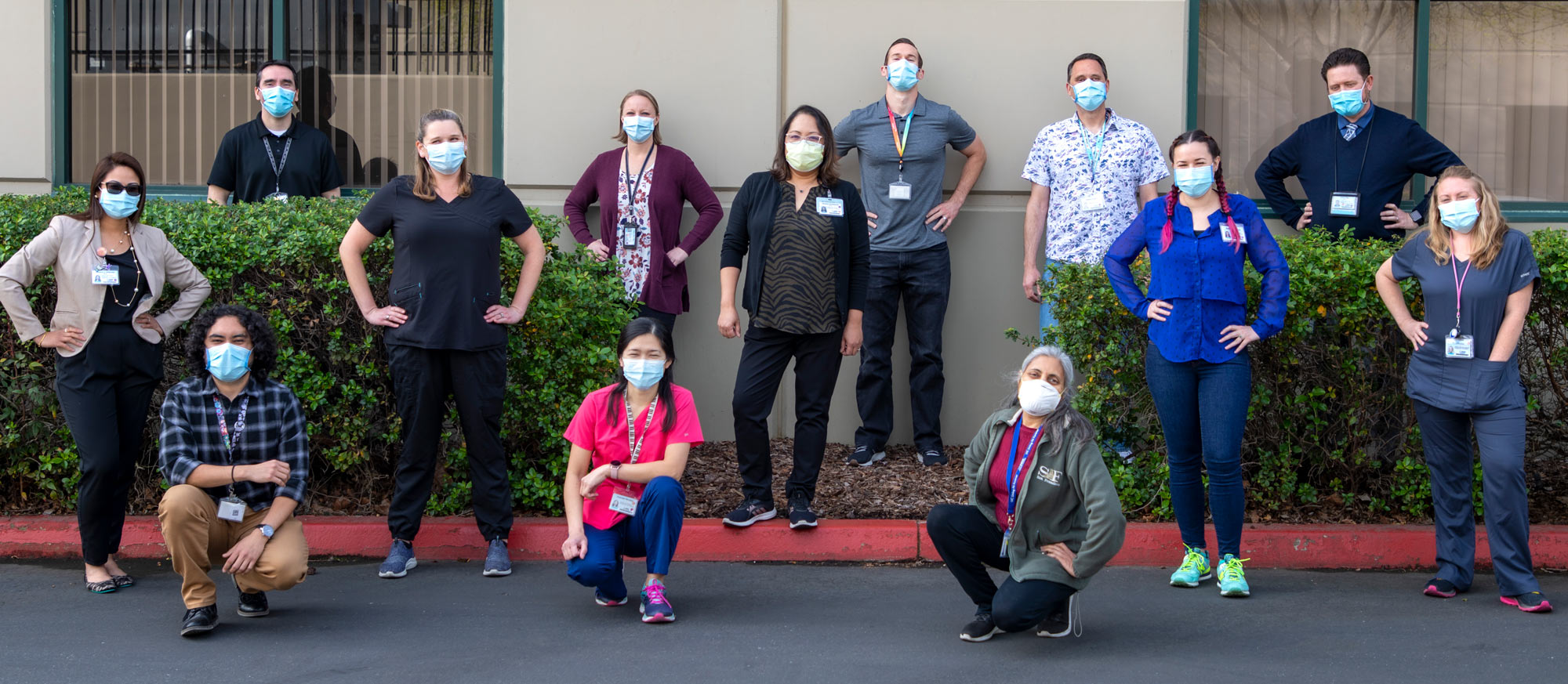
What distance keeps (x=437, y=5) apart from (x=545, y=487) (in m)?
3.68

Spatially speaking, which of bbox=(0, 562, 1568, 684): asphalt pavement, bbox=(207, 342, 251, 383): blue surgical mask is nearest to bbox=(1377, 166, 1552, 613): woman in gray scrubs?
bbox=(0, 562, 1568, 684): asphalt pavement

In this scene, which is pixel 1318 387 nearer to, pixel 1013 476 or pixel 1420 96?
pixel 1013 476

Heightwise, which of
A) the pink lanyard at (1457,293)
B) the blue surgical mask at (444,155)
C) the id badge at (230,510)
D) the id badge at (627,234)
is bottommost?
the id badge at (230,510)

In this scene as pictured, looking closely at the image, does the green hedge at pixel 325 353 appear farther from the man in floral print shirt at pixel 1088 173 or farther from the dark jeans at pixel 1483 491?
the dark jeans at pixel 1483 491

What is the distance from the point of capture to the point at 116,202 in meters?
5.68

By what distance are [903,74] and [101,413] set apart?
429 cm

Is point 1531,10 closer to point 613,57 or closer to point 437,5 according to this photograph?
point 613,57

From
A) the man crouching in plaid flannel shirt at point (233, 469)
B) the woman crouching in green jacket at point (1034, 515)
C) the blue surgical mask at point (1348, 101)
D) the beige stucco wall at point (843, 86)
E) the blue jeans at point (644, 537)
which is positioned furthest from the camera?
the beige stucco wall at point (843, 86)

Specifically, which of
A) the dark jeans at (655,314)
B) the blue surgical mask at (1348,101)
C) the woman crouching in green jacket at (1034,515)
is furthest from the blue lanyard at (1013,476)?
the blue surgical mask at (1348,101)

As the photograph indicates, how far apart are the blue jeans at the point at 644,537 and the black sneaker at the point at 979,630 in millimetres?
1113

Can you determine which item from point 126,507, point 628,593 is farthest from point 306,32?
point 628,593

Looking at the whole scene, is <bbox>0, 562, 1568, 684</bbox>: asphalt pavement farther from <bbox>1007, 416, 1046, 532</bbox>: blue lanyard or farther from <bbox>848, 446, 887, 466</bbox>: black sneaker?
<bbox>848, 446, 887, 466</bbox>: black sneaker

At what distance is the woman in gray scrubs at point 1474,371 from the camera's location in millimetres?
5457

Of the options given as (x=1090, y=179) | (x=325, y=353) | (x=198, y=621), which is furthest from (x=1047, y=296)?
(x=198, y=621)
